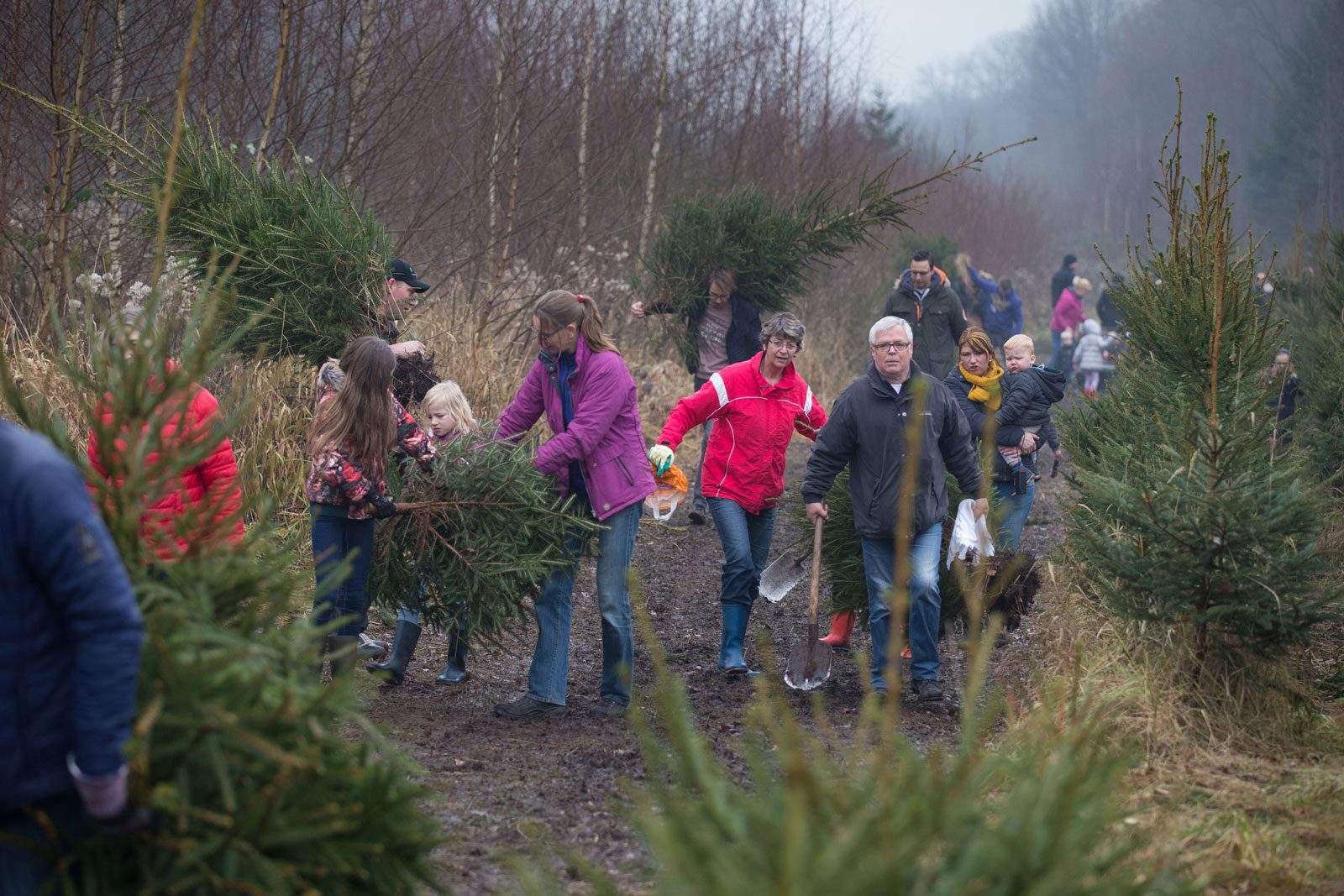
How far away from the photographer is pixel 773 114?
18547 millimetres

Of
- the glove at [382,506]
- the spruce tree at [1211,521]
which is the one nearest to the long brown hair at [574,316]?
the glove at [382,506]

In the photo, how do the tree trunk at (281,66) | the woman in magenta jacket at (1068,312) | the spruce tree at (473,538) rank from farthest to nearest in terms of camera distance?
1. the woman in magenta jacket at (1068,312)
2. the tree trunk at (281,66)
3. the spruce tree at (473,538)

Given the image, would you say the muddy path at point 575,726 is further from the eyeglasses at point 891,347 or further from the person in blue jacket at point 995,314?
the person in blue jacket at point 995,314

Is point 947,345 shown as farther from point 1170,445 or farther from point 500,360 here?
point 1170,445

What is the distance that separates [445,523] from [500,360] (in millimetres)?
5566

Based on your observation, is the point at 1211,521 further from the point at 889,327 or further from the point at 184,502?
the point at 184,502

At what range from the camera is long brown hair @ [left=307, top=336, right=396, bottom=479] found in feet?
17.9

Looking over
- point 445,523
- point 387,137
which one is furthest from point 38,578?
point 387,137

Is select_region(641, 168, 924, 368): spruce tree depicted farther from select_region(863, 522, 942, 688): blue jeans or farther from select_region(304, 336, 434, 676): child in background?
select_region(304, 336, 434, 676): child in background

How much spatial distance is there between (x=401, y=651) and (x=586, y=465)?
54.3 inches

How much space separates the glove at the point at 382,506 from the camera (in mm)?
5444

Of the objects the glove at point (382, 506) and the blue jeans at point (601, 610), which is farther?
the blue jeans at point (601, 610)

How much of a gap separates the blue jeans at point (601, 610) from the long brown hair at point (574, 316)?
76 centimetres

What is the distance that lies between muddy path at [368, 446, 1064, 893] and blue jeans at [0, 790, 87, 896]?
2.81 feet
